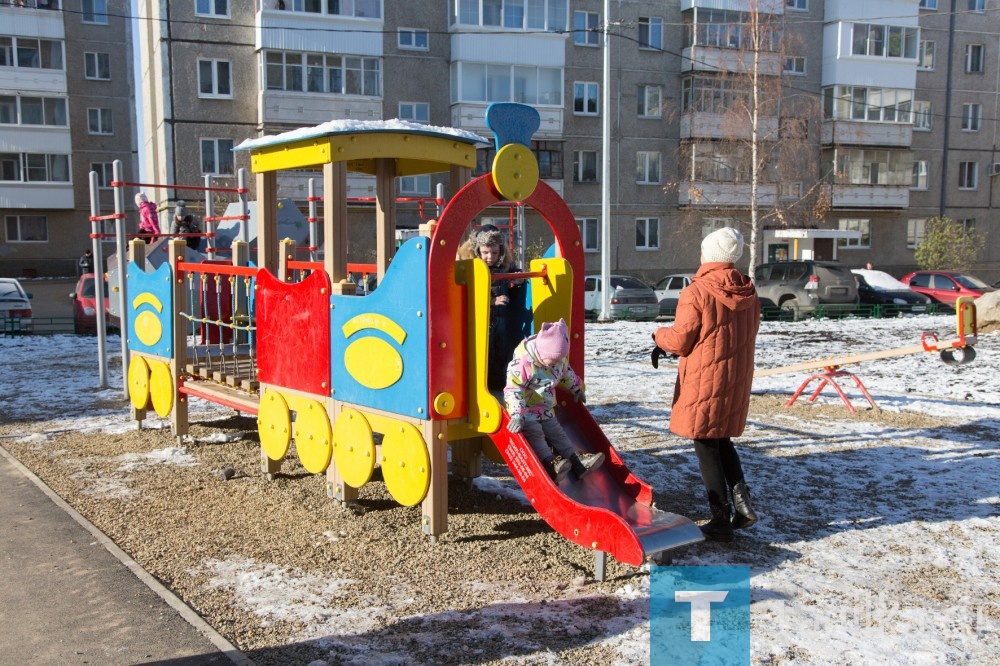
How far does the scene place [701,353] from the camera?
483cm

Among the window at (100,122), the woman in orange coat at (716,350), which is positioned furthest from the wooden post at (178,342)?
the window at (100,122)

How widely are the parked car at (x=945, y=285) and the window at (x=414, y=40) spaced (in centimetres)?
1774

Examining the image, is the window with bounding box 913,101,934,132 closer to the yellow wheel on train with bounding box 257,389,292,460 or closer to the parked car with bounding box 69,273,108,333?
the parked car with bounding box 69,273,108,333

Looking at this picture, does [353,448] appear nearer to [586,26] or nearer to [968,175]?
[586,26]

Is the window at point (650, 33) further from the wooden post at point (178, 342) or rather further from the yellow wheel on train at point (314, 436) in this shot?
the yellow wheel on train at point (314, 436)

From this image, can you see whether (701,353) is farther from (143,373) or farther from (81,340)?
(81,340)

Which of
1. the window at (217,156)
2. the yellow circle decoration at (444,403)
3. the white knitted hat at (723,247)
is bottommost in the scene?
the yellow circle decoration at (444,403)

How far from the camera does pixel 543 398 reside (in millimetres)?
4812

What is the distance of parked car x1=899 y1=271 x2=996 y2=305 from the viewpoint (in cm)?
2328

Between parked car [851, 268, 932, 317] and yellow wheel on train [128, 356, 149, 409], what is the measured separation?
17.2m

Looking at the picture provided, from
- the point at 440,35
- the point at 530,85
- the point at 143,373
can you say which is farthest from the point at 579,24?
the point at 143,373

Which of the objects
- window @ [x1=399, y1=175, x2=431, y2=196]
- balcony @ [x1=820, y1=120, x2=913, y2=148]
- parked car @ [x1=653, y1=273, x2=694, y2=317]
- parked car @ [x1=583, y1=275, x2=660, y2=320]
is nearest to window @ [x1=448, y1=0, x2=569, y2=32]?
window @ [x1=399, y1=175, x2=431, y2=196]

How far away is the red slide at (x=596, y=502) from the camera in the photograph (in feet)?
13.7

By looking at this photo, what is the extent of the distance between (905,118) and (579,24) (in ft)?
48.5
